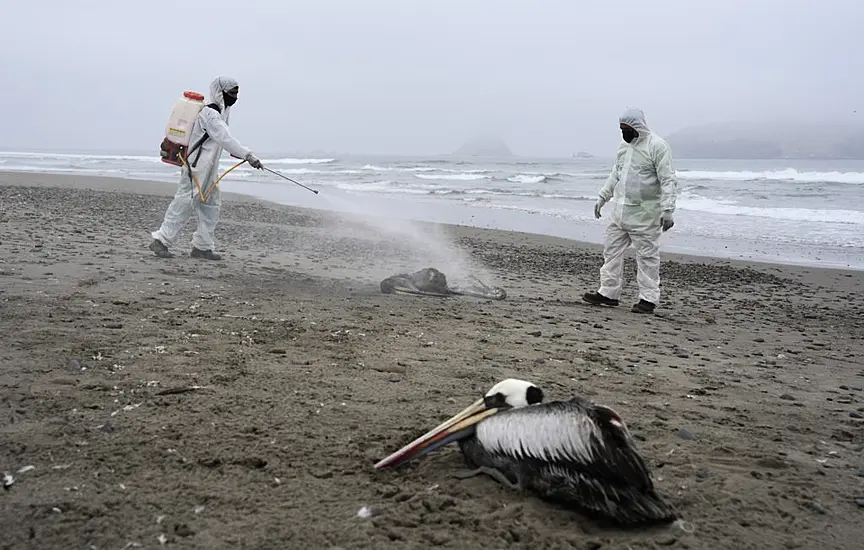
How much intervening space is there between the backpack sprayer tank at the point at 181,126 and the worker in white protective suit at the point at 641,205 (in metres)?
5.57

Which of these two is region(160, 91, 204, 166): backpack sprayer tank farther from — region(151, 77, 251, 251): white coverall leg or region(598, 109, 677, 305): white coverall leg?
region(598, 109, 677, 305): white coverall leg

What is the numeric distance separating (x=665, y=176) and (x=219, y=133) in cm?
570

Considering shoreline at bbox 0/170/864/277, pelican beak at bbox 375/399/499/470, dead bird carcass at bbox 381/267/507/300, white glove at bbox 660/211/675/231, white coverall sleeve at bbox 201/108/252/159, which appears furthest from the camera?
shoreline at bbox 0/170/864/277

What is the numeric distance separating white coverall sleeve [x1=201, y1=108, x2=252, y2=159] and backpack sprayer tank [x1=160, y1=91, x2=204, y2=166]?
0.14m

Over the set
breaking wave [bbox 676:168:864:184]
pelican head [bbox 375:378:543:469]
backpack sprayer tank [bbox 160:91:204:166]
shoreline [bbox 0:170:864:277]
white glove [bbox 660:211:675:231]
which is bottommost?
pelican head [bbox 375:378:543:469]

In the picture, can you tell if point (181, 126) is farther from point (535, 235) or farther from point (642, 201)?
point (535, 235)

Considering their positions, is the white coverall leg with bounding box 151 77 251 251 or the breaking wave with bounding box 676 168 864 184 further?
the breaking wave with bounding box 676 168 864 184

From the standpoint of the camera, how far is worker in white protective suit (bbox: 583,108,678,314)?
26.4 ft

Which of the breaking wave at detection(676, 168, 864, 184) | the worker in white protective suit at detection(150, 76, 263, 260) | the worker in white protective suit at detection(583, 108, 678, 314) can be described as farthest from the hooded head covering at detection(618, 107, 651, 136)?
the breaking wave at detection(676, 168, 864, 184)

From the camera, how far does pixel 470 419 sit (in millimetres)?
3445

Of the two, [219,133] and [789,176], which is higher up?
[789,176]

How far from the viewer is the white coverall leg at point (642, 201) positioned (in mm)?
8070

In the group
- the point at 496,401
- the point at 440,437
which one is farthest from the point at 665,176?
the point at 440,437

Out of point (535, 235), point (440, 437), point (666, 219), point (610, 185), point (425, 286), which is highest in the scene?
point (610, 185)
